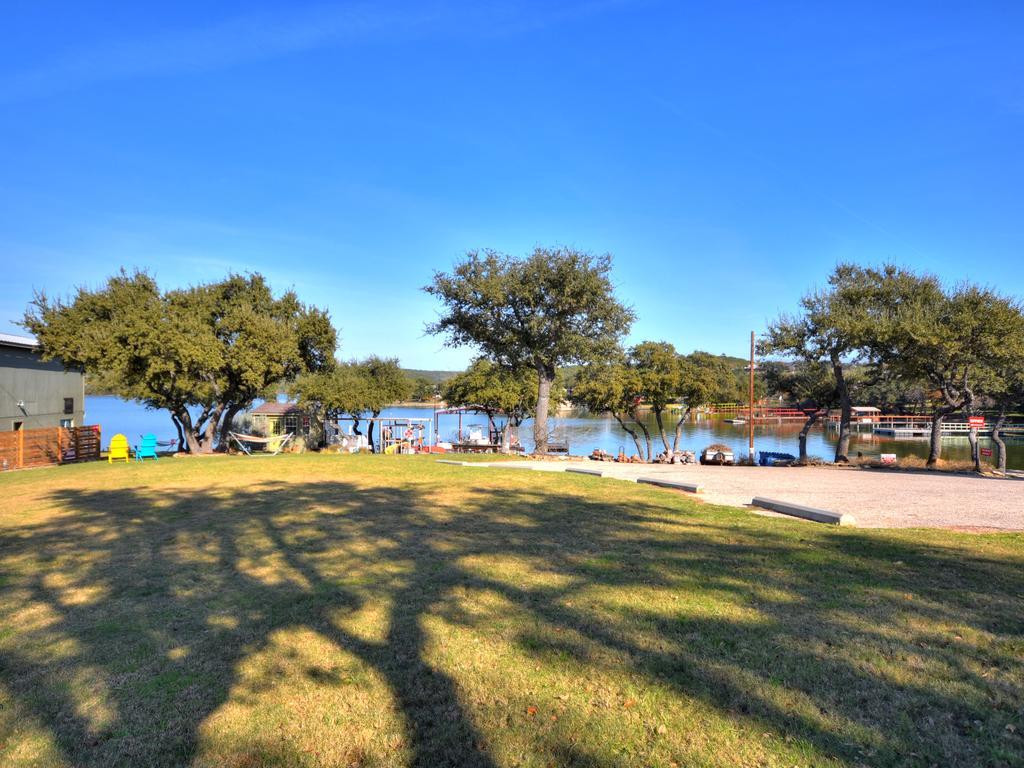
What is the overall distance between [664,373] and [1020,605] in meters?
32.0

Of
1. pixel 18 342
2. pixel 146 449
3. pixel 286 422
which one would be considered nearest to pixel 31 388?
pixel 18 342

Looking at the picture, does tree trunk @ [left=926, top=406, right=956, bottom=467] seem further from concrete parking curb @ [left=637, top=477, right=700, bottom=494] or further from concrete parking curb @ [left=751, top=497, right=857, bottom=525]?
concrete parking curb @ [left=751, top=497, right=857, bottom=525]

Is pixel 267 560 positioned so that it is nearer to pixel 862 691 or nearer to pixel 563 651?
pixel 563 651

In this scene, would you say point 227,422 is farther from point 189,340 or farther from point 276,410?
point 276,410

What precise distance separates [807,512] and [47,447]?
85.7ft

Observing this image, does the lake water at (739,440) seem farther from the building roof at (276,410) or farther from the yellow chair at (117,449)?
the yellow chair at (117,449)

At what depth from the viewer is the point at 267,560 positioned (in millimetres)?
6387

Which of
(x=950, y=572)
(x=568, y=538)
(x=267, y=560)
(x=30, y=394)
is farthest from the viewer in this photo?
(x=30, y=394)

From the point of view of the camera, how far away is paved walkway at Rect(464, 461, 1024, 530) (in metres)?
9.27

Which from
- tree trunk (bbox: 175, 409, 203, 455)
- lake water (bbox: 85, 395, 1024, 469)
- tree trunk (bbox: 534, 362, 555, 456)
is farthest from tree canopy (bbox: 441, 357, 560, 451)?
tree trunk (bbox: 175, 409, 203, 455)

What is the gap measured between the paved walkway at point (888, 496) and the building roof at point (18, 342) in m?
29.2

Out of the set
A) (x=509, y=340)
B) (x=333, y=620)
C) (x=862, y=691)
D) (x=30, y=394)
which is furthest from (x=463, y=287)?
(x=30, y=394)

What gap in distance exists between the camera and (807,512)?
907 cm

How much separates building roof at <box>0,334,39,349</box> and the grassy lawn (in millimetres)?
26497
